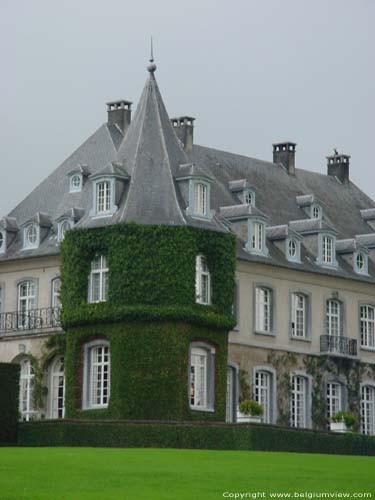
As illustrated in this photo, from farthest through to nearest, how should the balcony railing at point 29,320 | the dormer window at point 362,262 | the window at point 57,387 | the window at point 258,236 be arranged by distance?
the dormer window at point 362,262, the window at point 258,236, the balcony railing at point 29,320, the window at point 57,387

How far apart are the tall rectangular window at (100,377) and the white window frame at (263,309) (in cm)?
818

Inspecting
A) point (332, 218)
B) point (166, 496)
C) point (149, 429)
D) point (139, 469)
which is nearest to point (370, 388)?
point (332, 218)

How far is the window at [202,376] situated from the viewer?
55.1m

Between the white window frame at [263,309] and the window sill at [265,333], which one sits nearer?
Answer: the window sill at [265,333]

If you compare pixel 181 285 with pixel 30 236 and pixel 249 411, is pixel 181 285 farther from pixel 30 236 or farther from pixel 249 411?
pixel 30 236

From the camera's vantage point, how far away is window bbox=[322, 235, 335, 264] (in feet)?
215

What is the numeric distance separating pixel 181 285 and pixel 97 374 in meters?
4.43

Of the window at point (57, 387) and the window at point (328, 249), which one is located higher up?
the window at point (328, 249)

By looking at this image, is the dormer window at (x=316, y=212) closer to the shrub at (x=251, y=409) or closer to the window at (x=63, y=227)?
the window at (x=63, y=227)

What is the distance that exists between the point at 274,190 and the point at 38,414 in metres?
16.1

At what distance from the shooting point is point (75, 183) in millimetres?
62594

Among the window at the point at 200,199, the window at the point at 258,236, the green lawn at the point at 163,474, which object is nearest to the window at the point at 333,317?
the window at the point at 258,236

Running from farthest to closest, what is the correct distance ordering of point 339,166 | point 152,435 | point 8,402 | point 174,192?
point 339,166 < point 174,192 < point 8,402 < point 152,435

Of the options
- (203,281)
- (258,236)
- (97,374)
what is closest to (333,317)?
(258,236)
